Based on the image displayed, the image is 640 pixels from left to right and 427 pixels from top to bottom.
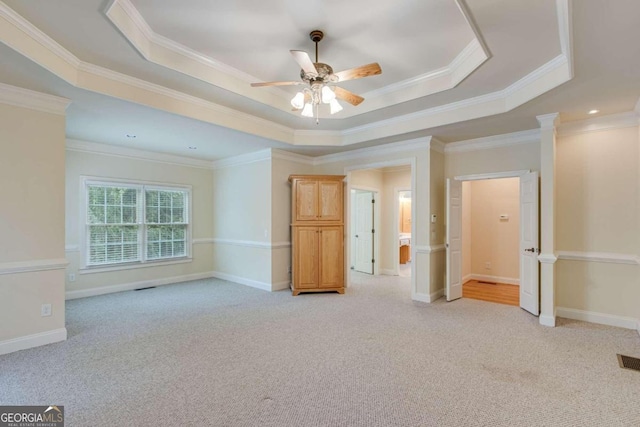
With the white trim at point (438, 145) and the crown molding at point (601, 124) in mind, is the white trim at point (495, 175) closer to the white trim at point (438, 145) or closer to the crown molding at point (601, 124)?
the white trim at point (438, 145)

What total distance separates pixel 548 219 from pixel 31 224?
19.4 ft

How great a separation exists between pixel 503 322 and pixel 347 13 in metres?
3.96

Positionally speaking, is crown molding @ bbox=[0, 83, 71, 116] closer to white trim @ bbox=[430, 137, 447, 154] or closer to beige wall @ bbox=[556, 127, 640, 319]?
white trim @ bbox=[430, 137, 447, 154]

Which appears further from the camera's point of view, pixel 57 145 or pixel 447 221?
pixel 447 221

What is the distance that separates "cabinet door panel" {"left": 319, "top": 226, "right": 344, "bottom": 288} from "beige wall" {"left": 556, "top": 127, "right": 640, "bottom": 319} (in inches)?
126

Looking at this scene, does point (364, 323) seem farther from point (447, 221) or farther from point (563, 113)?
point (563, 113)

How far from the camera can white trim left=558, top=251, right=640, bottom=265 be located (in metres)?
3.75

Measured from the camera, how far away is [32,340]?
316 centimetres

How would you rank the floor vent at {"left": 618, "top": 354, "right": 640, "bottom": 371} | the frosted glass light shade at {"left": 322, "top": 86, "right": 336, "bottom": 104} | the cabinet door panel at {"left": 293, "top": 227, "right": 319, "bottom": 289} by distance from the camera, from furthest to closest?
the cabinet door panel at {"left": 293, "top": 227, "right": 319, "bottom": 289} < the frosted glass light shade at {"left": 322, "top": 86, "right": 336, "bottom": 104} < the floor vent at {"left": 618, "top": 354, "right": 640, "bottom": 371}

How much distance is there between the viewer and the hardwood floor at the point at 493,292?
508cm

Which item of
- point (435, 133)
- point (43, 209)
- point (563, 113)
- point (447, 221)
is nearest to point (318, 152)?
point (435, 133)

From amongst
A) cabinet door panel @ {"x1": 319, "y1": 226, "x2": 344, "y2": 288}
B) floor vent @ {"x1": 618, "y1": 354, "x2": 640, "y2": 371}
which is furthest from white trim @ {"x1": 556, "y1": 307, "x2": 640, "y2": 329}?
cabinet door panel @ {"x1": 319, "y1": 226, "x2": 344, "y2": 288}

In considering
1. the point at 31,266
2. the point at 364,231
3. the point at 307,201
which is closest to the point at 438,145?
the point at 307,201

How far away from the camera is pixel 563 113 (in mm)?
3715
